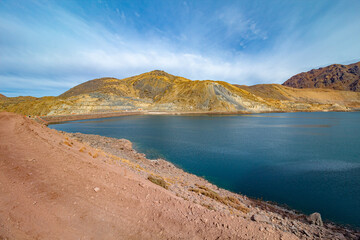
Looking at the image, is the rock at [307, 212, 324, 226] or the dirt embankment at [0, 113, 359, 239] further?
the rock at [307, 212, 324, 226]

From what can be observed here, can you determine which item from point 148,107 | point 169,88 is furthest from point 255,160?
point 169,88

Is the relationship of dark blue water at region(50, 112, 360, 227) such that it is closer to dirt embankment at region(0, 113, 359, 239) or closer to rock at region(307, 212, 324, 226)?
rock at region(307, 212, 324, 226)

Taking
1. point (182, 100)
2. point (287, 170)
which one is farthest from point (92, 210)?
point (182, 100)

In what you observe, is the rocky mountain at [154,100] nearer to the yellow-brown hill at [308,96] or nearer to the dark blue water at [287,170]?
the yellow-brown hill at [308,96]

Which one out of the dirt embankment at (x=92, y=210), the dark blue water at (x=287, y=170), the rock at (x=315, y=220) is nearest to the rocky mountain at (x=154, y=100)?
the dark blue water at (x=287, y=170)

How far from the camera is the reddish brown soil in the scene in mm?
4645

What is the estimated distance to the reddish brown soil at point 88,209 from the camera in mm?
4645

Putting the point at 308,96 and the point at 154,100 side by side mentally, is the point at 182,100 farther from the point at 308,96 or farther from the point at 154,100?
the point at 308,96

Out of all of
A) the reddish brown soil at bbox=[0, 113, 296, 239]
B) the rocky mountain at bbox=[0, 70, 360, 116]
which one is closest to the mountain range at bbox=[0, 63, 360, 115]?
the rocky mountain at bbox=[0, 70, 360, 116]

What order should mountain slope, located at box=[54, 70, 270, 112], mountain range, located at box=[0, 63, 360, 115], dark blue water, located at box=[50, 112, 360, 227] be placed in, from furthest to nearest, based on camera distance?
mountain slope, located at box=[54, 70, 270, 112]
mountain range, located at box=[0, 63, 360, 115]
dark blue water, located at box=[50, 112, 360, 227]

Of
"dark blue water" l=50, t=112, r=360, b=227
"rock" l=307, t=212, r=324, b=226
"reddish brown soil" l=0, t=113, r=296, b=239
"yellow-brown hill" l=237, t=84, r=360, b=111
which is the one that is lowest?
"dark blue water" l=50, t=112, r=360, b=227

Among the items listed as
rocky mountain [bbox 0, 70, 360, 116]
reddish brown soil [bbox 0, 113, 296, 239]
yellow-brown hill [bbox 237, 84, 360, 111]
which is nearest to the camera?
reddish brown soil [bbox 0, 113, 296, 239]

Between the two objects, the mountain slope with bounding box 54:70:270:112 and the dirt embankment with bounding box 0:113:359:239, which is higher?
the mountain slope with bounding box 54:70:270:112

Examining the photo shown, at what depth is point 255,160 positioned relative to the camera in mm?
18859
